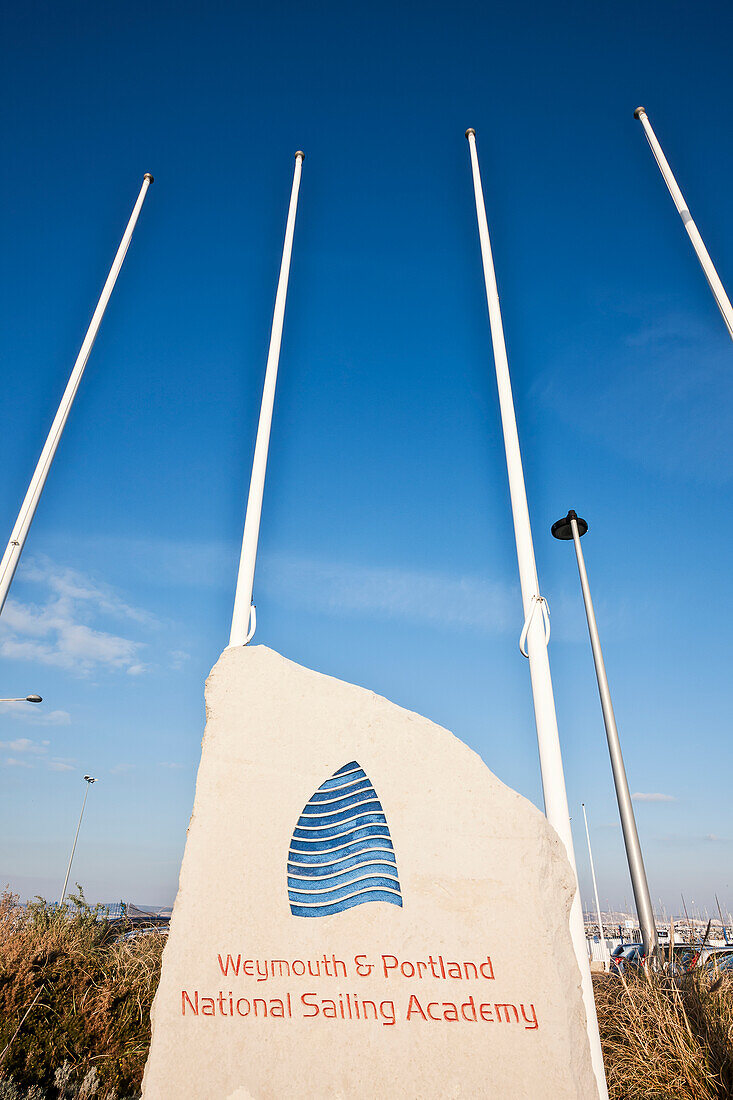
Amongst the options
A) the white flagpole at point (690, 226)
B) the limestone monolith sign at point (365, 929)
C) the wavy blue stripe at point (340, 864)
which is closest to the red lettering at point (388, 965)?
the limestone monolith sign at point (365, 929)

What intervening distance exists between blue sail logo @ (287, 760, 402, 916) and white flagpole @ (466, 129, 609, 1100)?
1.13 metres

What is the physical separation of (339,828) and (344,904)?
422 mm

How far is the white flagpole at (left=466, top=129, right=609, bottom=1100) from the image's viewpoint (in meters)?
3.81

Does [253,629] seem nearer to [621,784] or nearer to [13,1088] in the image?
[13,1088]

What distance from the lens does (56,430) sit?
8609 mm

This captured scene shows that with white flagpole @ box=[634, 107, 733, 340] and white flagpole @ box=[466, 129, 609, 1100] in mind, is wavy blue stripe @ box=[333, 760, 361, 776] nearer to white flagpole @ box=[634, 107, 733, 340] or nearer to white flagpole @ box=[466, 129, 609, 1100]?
white flagpole @ box=[466, 129, 609, 1100]

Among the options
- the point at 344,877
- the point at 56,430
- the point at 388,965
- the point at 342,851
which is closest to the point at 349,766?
the point at 342,851

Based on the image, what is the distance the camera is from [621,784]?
8758mm

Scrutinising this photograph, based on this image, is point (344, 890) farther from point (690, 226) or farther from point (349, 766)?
point (690, 226)

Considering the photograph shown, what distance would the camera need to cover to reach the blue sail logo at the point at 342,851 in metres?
3.95

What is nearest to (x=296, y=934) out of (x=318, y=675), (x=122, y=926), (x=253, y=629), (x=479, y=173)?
(x=318, y=675)

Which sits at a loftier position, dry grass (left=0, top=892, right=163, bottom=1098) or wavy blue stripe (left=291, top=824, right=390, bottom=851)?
wavy blue stripe (left=291, top=824, right=390, bottom=851)

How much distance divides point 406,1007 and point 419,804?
3.46 feet

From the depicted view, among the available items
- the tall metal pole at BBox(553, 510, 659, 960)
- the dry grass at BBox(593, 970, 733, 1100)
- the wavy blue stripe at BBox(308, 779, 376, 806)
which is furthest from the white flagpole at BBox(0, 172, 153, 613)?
the tall metal pole at BBox(553, 510, 659, 960)
